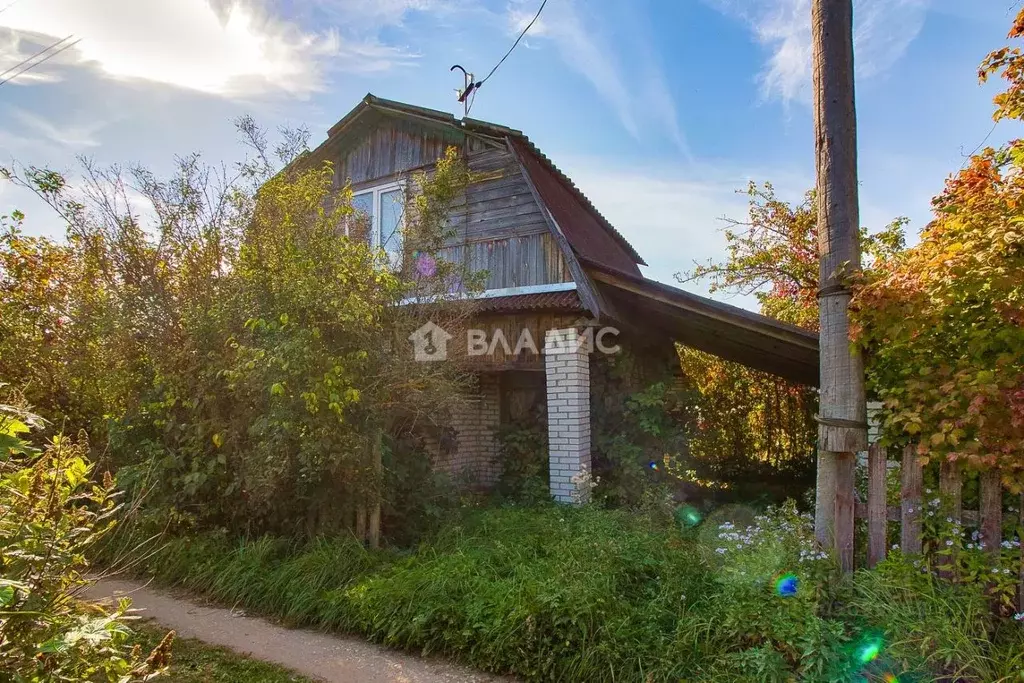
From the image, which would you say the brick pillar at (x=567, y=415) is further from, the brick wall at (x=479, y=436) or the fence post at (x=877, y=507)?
the fence post at (x=877, y=507)

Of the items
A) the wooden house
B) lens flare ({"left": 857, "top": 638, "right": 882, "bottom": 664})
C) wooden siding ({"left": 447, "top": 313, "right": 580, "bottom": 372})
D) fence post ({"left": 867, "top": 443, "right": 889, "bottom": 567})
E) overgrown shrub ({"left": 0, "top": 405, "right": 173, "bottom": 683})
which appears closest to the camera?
overgrown shrub ({"left": 0, "top": 405, "right": 173, "bottom": 683})

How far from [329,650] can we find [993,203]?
534 centimetres

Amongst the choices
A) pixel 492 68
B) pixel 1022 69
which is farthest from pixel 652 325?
pixel 1022 69

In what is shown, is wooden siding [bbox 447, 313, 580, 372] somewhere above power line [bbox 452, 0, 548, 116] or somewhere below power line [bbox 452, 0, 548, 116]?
below

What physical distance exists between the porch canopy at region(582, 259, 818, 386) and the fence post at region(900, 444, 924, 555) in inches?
94.6

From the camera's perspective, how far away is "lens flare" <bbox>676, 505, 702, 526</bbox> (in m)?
A: 6.15

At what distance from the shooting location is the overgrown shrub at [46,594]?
2.01 meters

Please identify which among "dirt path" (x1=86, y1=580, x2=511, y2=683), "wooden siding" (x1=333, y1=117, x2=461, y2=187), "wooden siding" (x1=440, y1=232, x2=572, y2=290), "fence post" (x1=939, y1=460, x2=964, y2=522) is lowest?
"dirt path" (x1=86, y1=580, x2=511, y2=683)

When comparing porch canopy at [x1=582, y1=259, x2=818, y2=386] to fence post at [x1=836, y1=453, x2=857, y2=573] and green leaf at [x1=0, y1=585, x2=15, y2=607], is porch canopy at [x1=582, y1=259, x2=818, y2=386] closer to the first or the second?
fence post at [x1=836, y1=453, x2=857, y2=573]

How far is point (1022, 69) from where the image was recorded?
3.72 meters

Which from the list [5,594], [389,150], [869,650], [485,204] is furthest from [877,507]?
[389,150]

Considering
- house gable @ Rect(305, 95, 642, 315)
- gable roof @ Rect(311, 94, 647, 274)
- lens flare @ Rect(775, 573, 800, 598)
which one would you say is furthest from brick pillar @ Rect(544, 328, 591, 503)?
lens flare @ Rect(775, 573, 800, 598)

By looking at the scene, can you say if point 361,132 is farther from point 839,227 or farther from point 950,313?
point 950,313

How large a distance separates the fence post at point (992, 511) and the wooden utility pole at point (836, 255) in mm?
714
